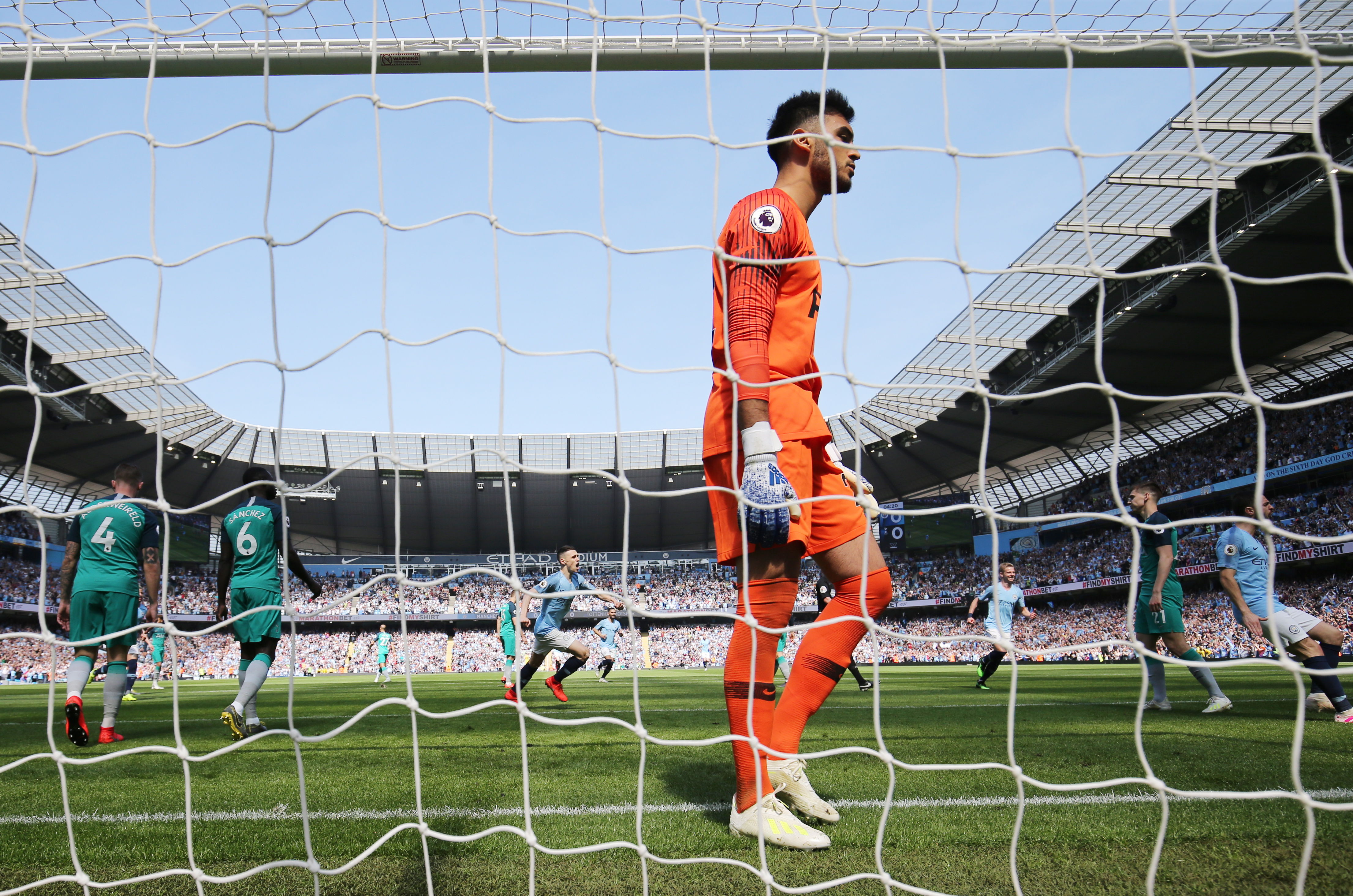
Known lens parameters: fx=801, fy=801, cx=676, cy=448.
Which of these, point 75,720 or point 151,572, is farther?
point 151,572

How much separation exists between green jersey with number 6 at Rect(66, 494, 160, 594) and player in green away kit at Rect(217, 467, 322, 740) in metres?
0.44

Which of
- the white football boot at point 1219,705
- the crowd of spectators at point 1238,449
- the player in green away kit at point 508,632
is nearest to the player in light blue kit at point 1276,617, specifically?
the white football boot at point 1219,705

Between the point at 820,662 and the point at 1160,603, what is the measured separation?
4.50m

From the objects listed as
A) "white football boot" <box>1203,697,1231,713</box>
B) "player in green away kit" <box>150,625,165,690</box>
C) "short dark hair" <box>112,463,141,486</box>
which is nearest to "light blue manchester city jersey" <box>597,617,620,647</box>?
"player in green away kit" <box>150,625,165,690</box>

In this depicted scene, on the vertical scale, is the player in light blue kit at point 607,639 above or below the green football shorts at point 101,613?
below

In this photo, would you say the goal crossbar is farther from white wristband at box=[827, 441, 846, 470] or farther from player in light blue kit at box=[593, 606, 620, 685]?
player in light blue kit at box=[593, 606, 620, 685]

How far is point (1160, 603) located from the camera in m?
5.81

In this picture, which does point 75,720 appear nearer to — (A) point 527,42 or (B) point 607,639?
(A) point 527,42

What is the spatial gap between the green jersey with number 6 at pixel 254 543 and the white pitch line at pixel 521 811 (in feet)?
7.24

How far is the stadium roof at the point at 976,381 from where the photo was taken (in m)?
13.9

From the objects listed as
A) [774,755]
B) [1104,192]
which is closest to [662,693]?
[774,755]

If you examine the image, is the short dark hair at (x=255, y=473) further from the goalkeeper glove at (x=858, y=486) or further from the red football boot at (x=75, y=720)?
the goalkeeper glove at (x=858, y=486)

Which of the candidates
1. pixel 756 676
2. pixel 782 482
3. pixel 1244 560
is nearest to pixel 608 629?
pixel 1244 560

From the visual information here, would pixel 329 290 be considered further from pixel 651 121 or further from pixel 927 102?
pixel 927 102
